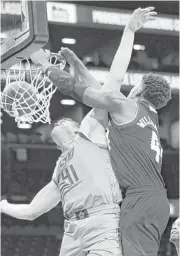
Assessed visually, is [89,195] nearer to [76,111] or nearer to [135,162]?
[135,162]

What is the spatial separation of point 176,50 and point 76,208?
340 inches

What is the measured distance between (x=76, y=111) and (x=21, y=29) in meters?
7.63

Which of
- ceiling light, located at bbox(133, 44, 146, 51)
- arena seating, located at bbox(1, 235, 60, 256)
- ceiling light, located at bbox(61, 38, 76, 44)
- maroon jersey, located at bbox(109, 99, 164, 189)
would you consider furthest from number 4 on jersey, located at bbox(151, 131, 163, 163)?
ceiling light, located at bbox(133, 44, 146, 51)

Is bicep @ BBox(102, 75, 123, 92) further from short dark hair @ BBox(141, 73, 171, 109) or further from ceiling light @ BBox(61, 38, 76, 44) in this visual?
ceiling light @ BBox(61, 38, 76, 44)

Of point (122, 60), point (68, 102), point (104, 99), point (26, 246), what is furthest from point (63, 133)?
point (68, 102)

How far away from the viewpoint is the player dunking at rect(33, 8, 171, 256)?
440cm

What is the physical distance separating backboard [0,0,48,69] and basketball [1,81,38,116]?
63 cm

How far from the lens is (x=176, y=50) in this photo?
12.9m

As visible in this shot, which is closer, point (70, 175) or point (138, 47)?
point (70, 175)

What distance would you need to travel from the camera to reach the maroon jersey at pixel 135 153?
14.6 feet

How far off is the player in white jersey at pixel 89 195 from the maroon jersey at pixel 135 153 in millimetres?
108

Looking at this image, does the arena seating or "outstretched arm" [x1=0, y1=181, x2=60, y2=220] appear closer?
"outstretched arm" [x1=0, y1=181, x2=60, y2=220]

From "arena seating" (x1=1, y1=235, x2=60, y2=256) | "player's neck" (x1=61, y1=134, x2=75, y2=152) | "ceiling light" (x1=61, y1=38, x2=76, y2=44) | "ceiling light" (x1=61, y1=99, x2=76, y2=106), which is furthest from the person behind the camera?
"ceiling light" (x1=61, y1=99, x2=76, y2=106)

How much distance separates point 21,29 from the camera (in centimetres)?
438
